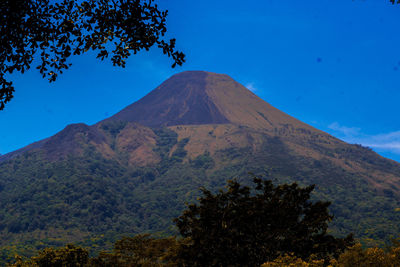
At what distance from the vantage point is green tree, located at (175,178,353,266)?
17.4 m

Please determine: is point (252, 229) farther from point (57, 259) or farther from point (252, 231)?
point (57, 259)

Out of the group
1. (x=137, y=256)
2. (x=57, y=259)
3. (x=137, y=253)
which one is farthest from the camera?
(x=137, y=256)

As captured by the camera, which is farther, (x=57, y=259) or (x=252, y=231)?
(x=57, y=259)

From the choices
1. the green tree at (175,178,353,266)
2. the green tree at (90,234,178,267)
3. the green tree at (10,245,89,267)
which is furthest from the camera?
the green tree at (90,234,178,267)

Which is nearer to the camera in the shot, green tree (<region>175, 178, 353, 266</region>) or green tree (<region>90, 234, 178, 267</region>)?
green tree (<region>175, 178, 353, 266</region>)

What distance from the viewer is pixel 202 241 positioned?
682 inches

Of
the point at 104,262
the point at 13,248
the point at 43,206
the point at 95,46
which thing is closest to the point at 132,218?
the point at 43,206

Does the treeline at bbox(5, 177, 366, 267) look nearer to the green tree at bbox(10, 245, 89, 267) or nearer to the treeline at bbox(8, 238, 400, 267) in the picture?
the treeline at bbox(8, 238, 400, 267)

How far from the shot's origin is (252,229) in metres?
17.9

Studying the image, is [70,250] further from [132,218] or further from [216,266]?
[132,218]

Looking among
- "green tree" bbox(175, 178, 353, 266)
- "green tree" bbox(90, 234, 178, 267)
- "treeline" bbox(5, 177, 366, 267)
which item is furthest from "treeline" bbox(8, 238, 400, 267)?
"green tree" bbox(175, 178, 353, 266)

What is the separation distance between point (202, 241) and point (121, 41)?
1130cm

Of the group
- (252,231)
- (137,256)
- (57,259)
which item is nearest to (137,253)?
(137,256)

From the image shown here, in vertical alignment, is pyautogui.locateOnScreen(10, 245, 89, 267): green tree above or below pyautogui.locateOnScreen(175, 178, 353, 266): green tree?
below
